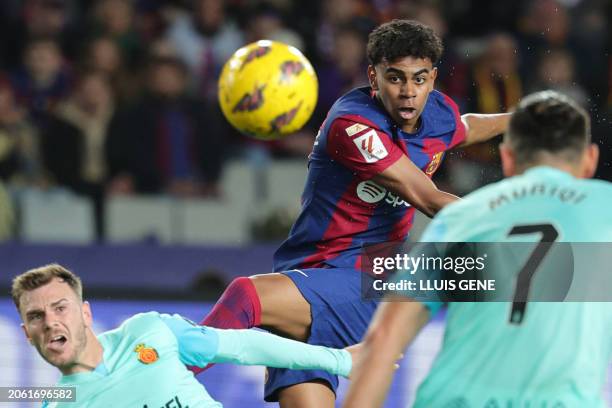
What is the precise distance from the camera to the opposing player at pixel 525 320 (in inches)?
122

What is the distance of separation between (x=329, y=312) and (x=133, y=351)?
121 cm

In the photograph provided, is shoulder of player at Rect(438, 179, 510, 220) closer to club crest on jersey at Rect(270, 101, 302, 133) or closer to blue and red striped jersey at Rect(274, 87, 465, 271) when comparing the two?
blue and red striped jersey at Rect(274, 87, 465, 271)

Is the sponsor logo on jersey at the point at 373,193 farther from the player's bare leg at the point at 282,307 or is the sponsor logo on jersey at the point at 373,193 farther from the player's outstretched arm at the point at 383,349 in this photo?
the player's outstretched arm at the point at 383,349

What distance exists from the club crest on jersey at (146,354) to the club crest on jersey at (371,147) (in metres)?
1.35

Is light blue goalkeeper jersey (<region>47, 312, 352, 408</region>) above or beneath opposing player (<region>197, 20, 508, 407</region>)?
beneath

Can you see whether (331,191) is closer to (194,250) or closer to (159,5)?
(194,250)

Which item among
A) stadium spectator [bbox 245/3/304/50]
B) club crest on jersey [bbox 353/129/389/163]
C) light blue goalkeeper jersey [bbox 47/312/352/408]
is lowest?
light blue goalkeeper jersey [bbox 47/312/352/408]

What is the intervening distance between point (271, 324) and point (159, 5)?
22.1ft

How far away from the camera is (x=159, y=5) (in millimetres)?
11547

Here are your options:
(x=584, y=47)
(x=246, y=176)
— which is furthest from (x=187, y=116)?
(x=584, y=47)

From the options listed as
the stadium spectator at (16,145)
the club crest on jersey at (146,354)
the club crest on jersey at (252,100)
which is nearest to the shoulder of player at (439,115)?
the club crest on jersey at (252,100)

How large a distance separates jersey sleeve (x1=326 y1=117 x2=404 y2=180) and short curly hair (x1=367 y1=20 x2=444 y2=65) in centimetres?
31

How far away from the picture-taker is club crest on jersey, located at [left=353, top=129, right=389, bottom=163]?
5219 mm

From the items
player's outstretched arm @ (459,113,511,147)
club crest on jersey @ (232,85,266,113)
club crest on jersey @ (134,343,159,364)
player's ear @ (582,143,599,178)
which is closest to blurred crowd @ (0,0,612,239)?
player's outstretched arm @ (459,113,511,147)
